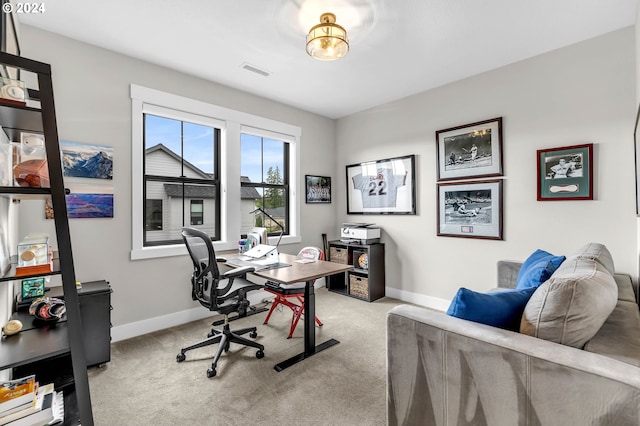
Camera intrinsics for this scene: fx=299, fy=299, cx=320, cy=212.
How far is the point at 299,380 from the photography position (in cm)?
213

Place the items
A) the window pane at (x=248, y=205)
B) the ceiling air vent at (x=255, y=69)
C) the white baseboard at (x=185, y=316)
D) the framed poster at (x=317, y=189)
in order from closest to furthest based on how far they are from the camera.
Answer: the white baseboard at (x=185, y=316), the ceiling air vent at (x=255, y=69), the window pane at (x=248, y=205), the framed poster at (x=317, y=189)

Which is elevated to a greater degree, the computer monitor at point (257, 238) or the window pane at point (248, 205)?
the window pane at point (248, 205)

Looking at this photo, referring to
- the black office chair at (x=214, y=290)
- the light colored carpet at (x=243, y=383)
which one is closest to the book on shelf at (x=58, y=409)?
the light colored carpet at (x=243, y=383)

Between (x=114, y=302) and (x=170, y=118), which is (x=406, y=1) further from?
(x=114, y=302)

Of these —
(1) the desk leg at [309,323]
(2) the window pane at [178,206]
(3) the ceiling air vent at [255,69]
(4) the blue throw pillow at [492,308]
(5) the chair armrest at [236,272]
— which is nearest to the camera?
(4) the blue throw pillow at [492,308]

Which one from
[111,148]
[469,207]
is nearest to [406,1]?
[469,207]

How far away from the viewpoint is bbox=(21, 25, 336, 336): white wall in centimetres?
250

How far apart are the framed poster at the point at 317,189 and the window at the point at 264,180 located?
32cm

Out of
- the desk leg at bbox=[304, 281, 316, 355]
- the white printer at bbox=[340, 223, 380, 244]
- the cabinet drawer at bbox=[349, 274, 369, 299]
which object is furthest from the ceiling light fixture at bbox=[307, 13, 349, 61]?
the cabinet drawer at bbox=[349, 274, 369, 299]

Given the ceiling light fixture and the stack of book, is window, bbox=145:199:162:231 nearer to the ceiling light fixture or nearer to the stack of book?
the stack of book

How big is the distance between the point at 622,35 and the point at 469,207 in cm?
186

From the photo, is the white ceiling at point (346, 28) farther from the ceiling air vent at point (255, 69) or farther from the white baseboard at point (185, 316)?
the white baseboard at point (185, 316)

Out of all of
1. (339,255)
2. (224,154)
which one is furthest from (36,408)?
(339,255)

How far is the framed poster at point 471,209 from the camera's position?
10.3 feet
